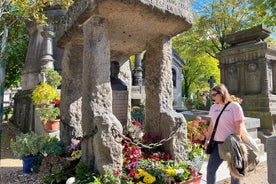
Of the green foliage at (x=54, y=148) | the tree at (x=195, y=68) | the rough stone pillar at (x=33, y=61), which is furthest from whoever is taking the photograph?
the tree at (x=195, y=68)

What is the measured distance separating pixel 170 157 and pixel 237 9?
709 inches

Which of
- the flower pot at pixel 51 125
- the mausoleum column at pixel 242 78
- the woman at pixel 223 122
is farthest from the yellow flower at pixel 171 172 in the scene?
the mausoleum column at pixel 242 78

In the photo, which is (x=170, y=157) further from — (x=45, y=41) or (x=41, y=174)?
(x=45, y=41)

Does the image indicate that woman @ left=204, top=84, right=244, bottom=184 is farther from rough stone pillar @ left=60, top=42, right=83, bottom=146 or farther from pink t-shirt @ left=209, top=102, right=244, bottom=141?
rough stone pillar @ left=60, top=42, right=83, bottom=146

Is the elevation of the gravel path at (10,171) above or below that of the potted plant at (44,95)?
below

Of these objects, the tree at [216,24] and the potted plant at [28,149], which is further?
the tree at [216,24]

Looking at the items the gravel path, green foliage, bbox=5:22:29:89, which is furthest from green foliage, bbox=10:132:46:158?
green foliage, bbox=5:22:29:89

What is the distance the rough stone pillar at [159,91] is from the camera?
4059 mm

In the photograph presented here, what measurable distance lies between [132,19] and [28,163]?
349cm

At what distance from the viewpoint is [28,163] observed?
14.2ft

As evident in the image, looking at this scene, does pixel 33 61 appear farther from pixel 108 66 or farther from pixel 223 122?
pixel 223 122

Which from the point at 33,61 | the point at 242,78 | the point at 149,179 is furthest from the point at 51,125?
the point at 242,78

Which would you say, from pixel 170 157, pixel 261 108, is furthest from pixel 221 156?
pixel 261 108

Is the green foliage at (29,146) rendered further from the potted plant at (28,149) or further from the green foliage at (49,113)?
the green foliage at (49,113)
